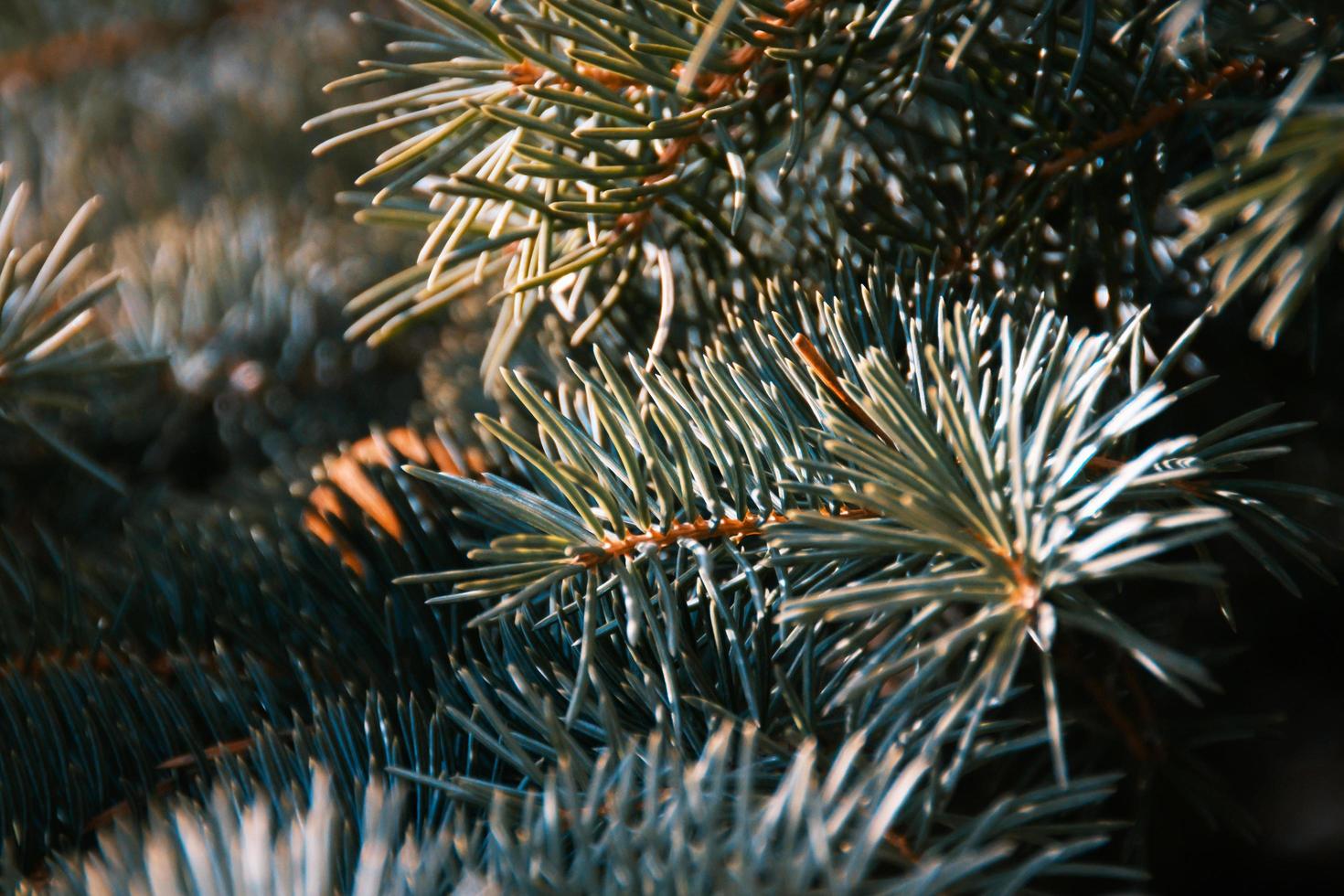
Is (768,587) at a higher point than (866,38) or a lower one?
lower

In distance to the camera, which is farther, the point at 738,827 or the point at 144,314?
the point at 144,314

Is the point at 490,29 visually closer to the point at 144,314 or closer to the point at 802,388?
the point at 802,388

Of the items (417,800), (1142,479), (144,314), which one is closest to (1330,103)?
(1142,479)

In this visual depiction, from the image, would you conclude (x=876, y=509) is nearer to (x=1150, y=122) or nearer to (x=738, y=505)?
(x=738, y=505)

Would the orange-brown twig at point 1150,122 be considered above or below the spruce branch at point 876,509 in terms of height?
above

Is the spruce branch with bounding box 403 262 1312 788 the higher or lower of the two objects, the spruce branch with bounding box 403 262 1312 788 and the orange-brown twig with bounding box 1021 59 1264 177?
the lower

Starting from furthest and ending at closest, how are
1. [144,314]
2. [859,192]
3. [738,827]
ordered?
[144,314] < [859,192] < [738,827]

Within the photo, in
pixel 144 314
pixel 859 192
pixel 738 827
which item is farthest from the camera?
pixel 144 314

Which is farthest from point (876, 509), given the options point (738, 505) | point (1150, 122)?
point (1150, 122)
